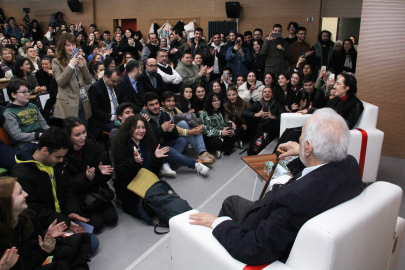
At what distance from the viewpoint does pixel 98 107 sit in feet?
12.3

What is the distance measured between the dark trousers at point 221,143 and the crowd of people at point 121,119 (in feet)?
0.04

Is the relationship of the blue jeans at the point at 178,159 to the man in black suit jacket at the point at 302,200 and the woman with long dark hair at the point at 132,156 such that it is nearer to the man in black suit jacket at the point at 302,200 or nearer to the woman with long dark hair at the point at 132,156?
the woman with long dark hair at the point at 132,156

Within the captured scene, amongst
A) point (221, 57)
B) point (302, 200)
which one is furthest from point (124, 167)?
point (221, 57)

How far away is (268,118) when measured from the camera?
4.18 metres

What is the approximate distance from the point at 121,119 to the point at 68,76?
77 cm

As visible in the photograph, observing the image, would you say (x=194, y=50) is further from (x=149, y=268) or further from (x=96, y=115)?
(x=149, y=268)

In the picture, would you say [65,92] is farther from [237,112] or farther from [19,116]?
[237,112]

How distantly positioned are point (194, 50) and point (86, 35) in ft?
15.5

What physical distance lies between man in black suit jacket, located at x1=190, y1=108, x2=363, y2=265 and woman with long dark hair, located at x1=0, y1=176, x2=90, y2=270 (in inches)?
35.4

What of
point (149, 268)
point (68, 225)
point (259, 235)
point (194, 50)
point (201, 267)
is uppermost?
point (194, 50)

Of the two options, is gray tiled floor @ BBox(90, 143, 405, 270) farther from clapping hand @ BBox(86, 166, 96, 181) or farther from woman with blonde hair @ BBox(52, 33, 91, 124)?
woman with blonde hair @ BBox(52, 33, 91, 124)

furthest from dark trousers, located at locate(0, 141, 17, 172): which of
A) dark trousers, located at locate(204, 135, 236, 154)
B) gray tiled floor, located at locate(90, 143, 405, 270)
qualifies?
dark trousers, located at locate(204, 135, 236, 154)

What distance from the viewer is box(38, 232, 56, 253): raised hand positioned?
1738mm

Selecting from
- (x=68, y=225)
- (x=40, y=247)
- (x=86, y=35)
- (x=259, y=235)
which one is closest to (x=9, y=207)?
(x=40, y=247)
